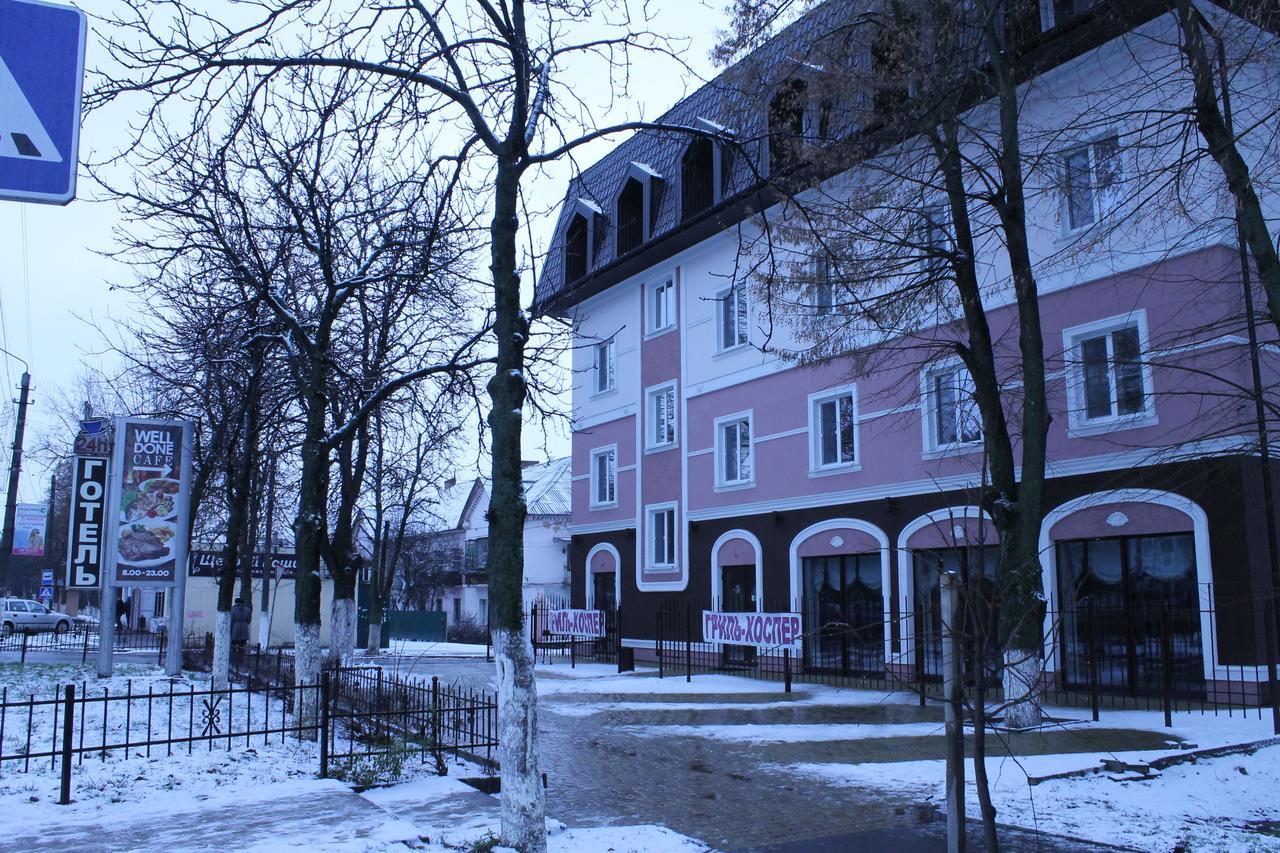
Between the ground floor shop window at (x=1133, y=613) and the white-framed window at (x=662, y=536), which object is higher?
the white-framed window at (x=662, y=536)

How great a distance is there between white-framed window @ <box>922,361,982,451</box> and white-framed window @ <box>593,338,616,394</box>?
1254 centimetres

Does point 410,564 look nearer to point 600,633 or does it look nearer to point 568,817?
point 600,633

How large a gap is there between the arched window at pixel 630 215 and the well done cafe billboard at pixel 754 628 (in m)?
11.8

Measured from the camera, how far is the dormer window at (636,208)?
1088 inches

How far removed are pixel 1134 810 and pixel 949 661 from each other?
439 cm

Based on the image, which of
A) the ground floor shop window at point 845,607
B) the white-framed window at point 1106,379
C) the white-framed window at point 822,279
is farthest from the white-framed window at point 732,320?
the white-framed window at point 1106,379

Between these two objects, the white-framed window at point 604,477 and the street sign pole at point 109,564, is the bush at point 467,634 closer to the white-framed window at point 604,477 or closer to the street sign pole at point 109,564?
the white-framed window at point 604,477

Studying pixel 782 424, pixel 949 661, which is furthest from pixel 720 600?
pixel 949 661

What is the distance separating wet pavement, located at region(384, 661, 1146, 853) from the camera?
8.05 metres

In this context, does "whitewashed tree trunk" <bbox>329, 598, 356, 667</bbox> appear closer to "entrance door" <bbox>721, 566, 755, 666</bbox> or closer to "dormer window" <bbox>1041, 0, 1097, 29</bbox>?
"entrance door" <bbox>721, 566, 755, 666</bbox>

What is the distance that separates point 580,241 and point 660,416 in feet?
22.7

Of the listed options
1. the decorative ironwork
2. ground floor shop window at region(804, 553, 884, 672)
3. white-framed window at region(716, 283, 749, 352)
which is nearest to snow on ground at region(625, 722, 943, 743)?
the decorative ironwork

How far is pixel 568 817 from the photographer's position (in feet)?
28.7

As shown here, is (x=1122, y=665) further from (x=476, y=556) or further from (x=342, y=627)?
(x=476, y=556)
